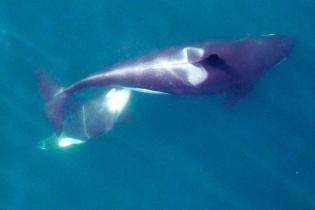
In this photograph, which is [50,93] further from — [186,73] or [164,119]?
[186,73]

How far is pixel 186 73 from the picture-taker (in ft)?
39.4

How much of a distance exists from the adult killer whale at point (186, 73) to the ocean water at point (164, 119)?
2.62 feet

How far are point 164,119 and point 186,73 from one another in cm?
198

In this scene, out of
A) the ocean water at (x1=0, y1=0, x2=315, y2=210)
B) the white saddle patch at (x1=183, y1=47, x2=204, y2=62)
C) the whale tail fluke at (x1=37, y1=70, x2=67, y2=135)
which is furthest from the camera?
the ocean water at (x1=0, y1=0, x2=315, y2=210)

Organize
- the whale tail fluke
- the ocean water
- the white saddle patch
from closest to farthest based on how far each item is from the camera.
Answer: the white saddle patch
the whale tail fluke
the ocean water

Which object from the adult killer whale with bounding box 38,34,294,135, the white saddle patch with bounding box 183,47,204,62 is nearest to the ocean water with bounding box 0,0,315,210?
the adult killer whale with bounding box 38,34,294,135

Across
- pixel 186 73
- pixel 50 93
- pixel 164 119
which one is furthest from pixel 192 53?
pixel 50 93

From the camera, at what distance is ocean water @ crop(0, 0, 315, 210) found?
1343cm

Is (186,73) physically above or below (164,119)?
below

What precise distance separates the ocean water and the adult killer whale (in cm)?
80

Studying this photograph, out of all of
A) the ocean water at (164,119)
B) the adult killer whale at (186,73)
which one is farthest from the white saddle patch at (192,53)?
the ocean water at (164,119)

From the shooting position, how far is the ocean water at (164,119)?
1343 cm

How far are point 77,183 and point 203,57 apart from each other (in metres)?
4.55

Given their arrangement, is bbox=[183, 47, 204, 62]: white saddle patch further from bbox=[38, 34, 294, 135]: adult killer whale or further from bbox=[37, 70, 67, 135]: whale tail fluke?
bbox=[37, 70, 67, 135]: whale tail fluke
